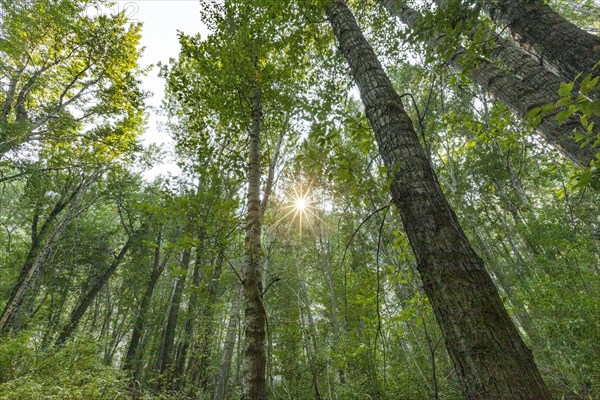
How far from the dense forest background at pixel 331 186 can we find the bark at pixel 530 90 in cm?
2

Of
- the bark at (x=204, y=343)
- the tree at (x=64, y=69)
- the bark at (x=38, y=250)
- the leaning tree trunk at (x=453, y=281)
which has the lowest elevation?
the leaning tree trunk at (x=453, y=281)

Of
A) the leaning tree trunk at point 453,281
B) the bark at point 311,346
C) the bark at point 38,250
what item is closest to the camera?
the leaning tree trunk at point 453,281

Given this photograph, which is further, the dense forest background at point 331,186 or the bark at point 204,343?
the bark at point 204,343

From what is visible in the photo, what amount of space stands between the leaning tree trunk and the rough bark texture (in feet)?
6.61

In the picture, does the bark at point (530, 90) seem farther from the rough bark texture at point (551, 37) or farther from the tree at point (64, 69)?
the tree at point (64, 69)

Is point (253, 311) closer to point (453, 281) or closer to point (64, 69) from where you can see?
point (453, 281)

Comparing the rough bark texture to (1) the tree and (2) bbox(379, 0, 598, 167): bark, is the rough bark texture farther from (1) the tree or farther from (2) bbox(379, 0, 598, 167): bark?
(1) the tree

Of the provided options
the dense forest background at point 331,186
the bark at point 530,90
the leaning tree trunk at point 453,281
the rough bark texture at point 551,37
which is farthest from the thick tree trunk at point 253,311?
the rough bark texture at point 551,37

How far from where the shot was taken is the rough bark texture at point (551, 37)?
7.98ft

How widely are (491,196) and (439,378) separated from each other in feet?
37.0

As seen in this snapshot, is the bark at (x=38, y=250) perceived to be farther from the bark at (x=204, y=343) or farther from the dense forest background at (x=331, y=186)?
the bark at (x=204, y=343)

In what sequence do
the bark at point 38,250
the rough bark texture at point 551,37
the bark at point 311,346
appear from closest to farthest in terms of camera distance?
the rough bark texture at point 551,37
the bark at point 311,346
the bark at point 38,250

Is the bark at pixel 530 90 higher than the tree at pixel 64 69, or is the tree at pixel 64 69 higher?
the tree at pixel 64 69

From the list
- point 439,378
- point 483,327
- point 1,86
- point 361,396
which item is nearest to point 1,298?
point 1,86
